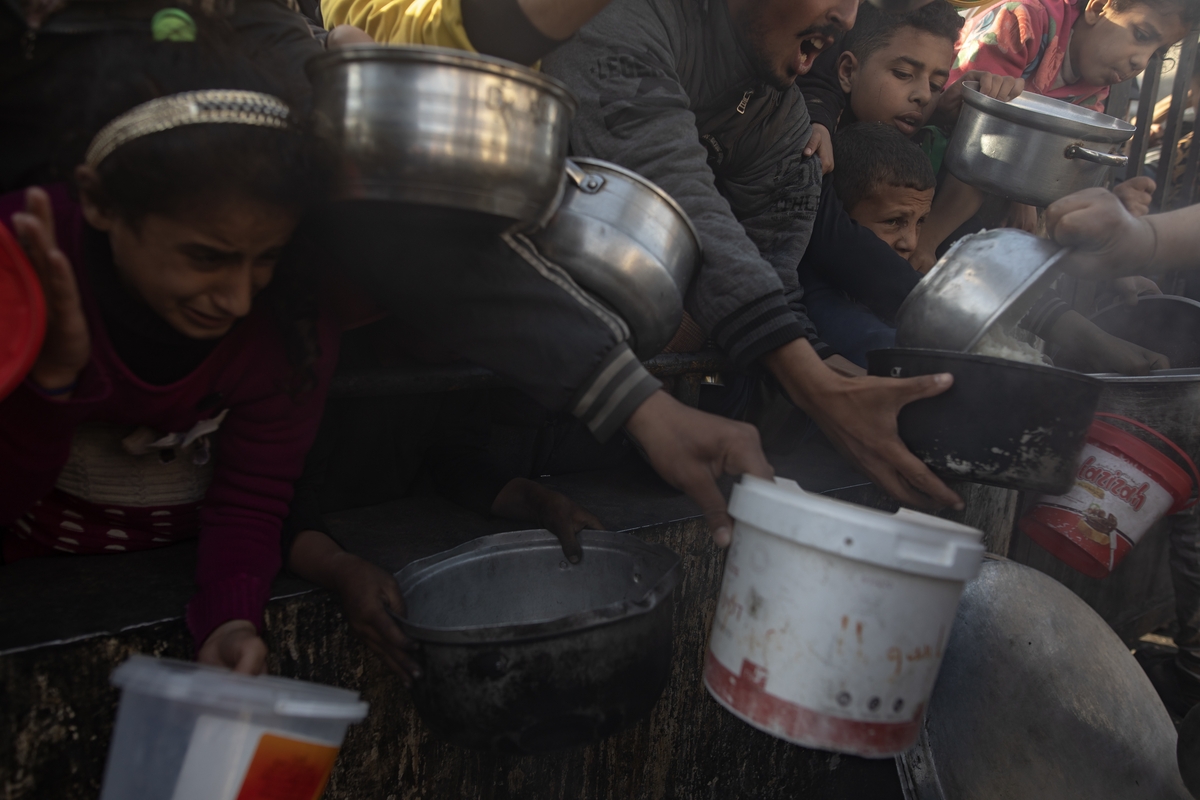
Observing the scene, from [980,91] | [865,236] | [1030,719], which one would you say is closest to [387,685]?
[1030,719]

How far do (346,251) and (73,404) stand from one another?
0.48m

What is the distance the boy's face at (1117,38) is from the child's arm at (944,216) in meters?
1.08

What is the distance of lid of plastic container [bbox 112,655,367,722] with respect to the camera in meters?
0.91

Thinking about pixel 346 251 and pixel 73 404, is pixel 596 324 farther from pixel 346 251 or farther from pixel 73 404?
pixel 73 404

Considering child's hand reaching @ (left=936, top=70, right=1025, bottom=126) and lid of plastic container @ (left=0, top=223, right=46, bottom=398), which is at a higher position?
child's hand reaching @ (left=936, top=70, right=1025, bottom=126)

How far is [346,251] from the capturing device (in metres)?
1.38

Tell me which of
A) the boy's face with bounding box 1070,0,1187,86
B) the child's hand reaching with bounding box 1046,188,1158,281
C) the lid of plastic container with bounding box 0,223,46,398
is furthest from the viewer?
the boy's face with bounding box 1070,0,1187,86

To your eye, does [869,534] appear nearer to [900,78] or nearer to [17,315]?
[17,315]

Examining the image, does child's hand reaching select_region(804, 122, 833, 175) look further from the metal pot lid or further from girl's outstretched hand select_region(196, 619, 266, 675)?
girl's outstretched hand select_region(196, 619, 266, 675)

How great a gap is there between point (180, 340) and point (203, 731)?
2.05 ft

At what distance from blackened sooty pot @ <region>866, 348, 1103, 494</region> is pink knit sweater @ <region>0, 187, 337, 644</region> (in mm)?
1205

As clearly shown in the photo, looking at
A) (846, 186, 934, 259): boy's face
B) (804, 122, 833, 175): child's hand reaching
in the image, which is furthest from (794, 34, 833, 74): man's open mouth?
(846, 186, 934, 259): boy's face

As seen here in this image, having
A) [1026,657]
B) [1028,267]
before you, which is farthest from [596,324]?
[1026,657]

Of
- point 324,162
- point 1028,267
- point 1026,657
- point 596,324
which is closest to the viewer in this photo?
point 324,162
